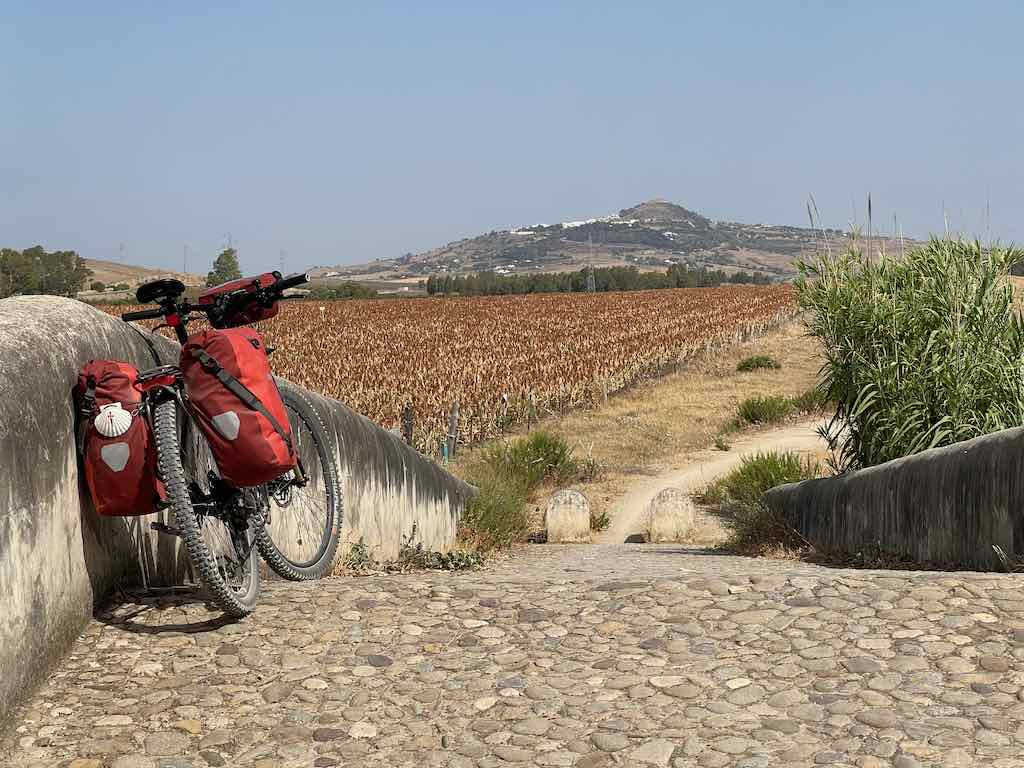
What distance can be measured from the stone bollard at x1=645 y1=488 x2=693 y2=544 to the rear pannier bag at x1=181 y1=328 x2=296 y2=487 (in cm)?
888

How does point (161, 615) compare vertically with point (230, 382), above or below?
below

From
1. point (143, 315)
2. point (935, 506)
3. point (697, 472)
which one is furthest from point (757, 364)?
point (143, 315)

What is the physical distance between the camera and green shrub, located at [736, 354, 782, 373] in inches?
1237

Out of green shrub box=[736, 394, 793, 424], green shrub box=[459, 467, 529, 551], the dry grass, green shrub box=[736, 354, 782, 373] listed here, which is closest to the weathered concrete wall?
green shrub box=[459, 467, 529, 551]

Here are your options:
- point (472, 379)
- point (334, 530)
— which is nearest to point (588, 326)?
point (472, 379)

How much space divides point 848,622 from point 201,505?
276 cm

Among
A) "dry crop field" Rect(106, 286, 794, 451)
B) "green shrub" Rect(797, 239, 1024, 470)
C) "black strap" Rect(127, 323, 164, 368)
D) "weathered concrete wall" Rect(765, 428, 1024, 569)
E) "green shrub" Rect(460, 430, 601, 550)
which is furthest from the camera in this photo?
"dry crop field" Rect(106, 286, 794, 451)

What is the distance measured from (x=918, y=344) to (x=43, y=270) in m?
89.4

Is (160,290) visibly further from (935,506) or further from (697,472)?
(697,472)

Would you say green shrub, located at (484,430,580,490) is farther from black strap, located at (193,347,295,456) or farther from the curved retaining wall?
black strap, located at (193,347,295,456)

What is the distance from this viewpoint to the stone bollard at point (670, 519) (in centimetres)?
1315

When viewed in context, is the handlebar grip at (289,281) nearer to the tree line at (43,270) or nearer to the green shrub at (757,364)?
the green shrub at (757,364)

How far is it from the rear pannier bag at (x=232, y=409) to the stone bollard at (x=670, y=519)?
8882 mm

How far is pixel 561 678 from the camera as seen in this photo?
4.28 m
